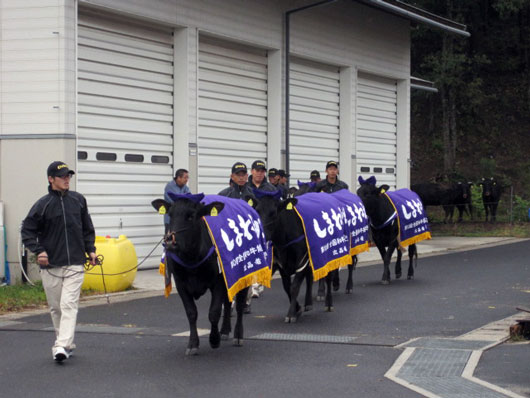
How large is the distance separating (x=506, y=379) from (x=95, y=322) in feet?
20.6

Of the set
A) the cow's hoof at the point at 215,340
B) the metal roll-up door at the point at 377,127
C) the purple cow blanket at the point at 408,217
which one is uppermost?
the metal roll-up door at the point at 377,127

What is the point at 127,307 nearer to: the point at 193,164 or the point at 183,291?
the point at 183,291

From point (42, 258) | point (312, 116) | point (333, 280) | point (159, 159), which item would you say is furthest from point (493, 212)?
point (42, 258)

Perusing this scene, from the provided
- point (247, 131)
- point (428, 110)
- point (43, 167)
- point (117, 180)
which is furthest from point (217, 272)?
point (428, 110)

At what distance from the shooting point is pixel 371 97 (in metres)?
31.0

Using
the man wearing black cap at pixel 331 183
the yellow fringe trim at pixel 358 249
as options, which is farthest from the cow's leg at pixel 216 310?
the man wearing black cap at pixel 331 183

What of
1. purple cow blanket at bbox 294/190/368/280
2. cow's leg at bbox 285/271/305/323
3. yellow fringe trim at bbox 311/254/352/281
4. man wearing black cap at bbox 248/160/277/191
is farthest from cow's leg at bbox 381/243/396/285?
cow's leg at bbox 285/271/305/323

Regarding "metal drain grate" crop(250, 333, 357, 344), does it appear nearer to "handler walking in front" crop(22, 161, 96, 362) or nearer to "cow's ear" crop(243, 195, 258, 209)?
"cow's ear" crop(243, 195, 258, 209)

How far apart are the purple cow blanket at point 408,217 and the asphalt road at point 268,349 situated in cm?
115

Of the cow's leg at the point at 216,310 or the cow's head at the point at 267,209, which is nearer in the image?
the cow's leg at the point at 216,310

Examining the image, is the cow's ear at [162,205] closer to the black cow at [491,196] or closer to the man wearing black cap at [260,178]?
the man wearing black cap at [260,178]

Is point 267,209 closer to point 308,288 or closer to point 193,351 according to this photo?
point 308,288

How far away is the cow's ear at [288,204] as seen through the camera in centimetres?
1269

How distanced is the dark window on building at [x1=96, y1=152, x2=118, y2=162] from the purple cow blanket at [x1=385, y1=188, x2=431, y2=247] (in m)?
5.79
